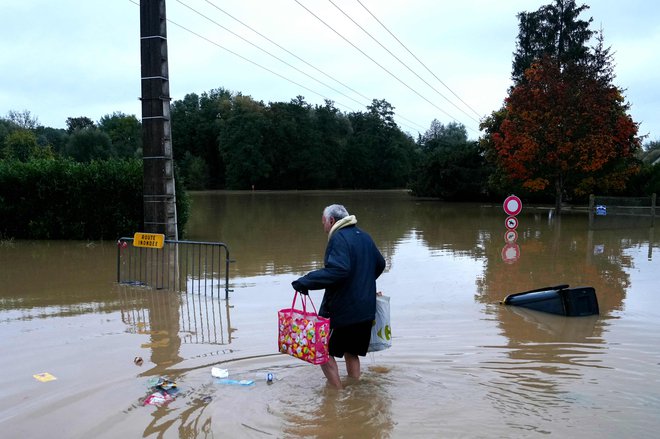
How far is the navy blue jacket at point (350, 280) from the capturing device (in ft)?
16.2

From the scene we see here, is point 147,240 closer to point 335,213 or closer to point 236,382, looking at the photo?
point 236,382

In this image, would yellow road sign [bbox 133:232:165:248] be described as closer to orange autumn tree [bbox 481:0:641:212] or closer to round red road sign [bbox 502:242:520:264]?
round red road sign [bbox 502:242:520:264]

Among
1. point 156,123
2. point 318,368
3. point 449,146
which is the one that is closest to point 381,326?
point 318,368

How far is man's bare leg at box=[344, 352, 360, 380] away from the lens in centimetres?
546

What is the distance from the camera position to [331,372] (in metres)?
5.28

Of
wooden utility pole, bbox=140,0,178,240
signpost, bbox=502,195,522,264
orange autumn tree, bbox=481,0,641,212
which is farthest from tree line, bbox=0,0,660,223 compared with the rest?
signpost, bbox=502,195,522,264

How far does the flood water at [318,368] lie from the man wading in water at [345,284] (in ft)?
1.63

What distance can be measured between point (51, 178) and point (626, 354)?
16076 mm

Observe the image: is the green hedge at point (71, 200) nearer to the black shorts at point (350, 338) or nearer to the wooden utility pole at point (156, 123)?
the wooden utility pole at point (156, 123)

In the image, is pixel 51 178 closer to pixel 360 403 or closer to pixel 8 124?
pixel 360 403

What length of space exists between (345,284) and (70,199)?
1453 centimetres

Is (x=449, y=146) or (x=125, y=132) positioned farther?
(x=125, y=132)

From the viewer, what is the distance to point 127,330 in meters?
7.61

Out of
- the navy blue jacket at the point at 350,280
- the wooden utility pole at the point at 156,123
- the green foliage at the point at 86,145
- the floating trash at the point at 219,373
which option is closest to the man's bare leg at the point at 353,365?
the navy blue jacket at the point at 350,280
